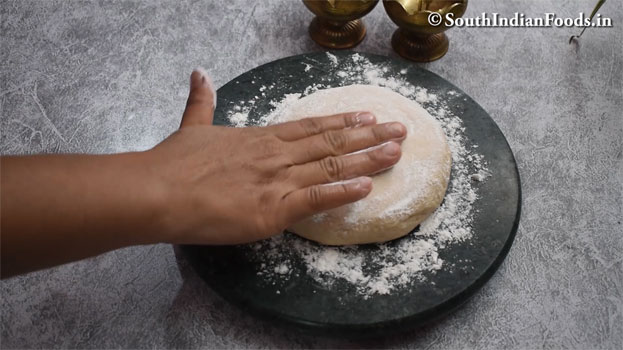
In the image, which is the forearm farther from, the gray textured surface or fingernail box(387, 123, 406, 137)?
fingernail box(387, 123, 406, 137)

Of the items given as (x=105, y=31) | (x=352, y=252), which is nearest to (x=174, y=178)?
(x=352, y=252)

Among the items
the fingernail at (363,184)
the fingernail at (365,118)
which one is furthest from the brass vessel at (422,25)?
the fingernail at (363,184)

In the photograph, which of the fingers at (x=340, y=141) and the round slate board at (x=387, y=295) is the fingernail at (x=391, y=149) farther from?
the round slate board at (x=387, y=295)

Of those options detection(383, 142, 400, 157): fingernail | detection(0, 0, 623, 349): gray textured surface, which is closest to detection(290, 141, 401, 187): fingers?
detection(383, 142, 400, 157): fingernail

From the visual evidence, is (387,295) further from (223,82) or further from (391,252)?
(223,82)

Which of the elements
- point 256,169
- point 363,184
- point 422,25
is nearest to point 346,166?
point 363,184

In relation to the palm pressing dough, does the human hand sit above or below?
above
